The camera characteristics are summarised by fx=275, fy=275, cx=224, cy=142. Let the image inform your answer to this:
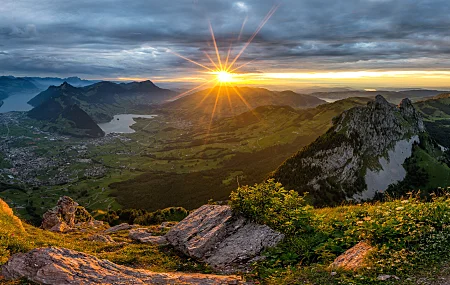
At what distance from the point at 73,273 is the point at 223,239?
29.5ft

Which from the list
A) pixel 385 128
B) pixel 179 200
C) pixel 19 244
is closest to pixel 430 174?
pixel 385 128

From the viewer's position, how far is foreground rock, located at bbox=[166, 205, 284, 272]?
50.4ft

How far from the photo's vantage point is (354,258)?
11547 millimetres

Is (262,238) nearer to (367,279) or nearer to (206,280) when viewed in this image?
(206,280)

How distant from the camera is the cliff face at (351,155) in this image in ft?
472

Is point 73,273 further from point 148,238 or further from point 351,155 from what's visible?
point 351,155

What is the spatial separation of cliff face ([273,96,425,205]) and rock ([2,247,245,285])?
132547 millimetres

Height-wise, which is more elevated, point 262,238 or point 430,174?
point 262,238

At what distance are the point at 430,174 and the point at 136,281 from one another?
177 metres

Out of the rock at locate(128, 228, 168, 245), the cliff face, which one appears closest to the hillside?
the cliff face

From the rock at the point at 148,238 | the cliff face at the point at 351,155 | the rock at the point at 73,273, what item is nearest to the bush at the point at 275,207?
the rock at the point at 73,273

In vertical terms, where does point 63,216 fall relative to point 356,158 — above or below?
above

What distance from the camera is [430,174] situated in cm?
14700

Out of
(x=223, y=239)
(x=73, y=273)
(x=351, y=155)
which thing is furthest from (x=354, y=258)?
(x=351, y=155)
